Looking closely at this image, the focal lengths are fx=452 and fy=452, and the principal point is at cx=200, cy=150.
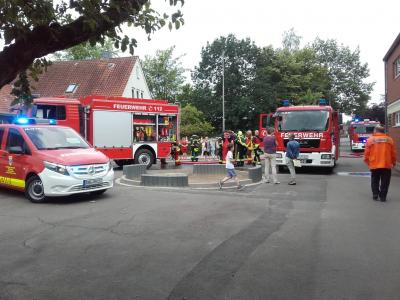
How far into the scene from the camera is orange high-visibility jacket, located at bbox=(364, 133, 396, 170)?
10328 mm

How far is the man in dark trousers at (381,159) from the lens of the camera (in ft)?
33.9

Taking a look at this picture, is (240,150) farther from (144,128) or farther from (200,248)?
(200,248)

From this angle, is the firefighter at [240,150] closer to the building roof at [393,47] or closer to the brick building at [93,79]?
the building roof at [393,47]

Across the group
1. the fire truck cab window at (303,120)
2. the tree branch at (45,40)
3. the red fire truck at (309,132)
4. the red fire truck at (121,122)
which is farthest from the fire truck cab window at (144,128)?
the tree branch at (45,40)

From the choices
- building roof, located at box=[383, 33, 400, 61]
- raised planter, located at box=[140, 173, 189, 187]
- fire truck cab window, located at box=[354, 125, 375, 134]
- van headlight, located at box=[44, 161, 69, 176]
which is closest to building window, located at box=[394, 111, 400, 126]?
building roof, located at box=[383, 33, 400, 61]

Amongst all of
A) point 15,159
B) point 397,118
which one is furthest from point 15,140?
point 397,118

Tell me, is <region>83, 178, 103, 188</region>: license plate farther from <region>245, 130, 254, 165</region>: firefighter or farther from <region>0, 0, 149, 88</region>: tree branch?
<region>245, 130, 254, 165</region>: firefighter

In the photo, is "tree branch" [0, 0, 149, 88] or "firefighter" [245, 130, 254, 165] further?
"firefighter" [245, 130, 254, 165]

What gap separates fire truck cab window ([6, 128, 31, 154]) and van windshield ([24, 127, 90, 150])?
20 cm

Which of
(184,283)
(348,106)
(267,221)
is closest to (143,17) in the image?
(184,283)

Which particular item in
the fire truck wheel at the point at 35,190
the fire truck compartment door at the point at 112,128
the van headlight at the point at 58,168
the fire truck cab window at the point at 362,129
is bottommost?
the fire truck wheel at the point at 35,190

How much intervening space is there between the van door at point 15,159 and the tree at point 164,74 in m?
47.4

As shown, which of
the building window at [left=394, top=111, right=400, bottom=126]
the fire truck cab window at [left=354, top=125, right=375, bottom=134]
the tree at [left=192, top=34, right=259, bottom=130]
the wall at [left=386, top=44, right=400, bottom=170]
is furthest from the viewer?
the tree at [left=192, top=34, right=259, bottom=130]

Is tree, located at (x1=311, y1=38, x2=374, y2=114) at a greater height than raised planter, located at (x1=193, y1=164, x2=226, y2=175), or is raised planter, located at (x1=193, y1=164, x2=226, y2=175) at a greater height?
tree, located at (x1=311, y1=38, x2=374, y2=114)
